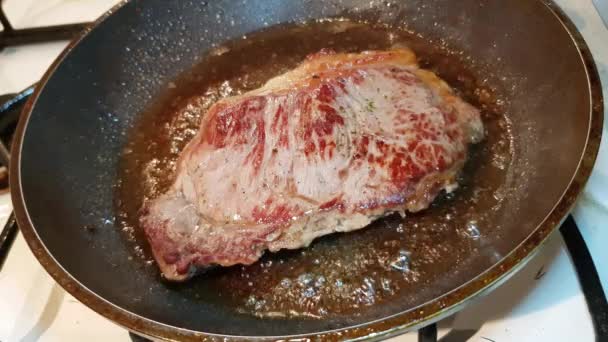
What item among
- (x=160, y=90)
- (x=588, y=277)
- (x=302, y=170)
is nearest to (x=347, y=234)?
(x=302, y=170)

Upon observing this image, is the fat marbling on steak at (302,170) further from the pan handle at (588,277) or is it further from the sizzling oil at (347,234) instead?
the pan handle at (588,277)

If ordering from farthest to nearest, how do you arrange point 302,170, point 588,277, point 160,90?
point 160,90 < point 302,170 < point 588,277

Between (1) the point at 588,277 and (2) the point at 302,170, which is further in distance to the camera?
(2) the point at 302,170

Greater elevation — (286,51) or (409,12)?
(409,12)

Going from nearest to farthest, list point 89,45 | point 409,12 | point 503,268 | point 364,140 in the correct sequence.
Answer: point 503,268
point 364,140
point 89,45
point 409,12

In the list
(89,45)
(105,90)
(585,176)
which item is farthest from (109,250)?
(585,176)

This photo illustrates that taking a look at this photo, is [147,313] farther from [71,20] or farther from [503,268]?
[71,20]

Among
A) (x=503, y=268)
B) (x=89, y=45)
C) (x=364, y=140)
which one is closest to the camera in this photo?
(x=503, y=268)

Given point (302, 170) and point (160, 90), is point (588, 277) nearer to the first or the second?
point (302, 170)
